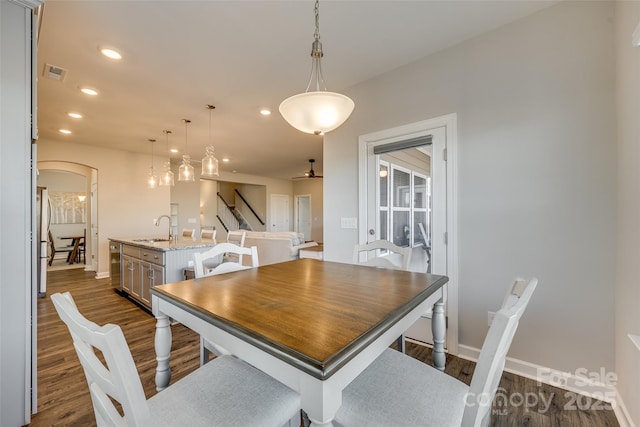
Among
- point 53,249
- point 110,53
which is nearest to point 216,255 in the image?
point 110,53

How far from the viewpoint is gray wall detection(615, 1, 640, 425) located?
1380 mm

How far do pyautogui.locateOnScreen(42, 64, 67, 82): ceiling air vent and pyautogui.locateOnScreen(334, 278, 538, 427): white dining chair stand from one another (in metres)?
3.74

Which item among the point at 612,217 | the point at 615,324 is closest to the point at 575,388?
the point at 615,324

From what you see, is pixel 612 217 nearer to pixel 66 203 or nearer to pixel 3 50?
pixel 3 50

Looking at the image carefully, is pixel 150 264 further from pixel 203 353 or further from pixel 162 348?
pixel 162 348

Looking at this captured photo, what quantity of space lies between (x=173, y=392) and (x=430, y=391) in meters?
0.99

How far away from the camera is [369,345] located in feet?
2.84

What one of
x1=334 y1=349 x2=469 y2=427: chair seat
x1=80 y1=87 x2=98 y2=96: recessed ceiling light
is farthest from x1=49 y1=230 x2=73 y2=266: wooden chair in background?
x1=334 y1=349 x2=469 y2=427: chair seat

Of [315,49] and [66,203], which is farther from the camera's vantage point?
[66,203]

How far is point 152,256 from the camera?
3.29m

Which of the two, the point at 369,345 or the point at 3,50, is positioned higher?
the point at 3,50

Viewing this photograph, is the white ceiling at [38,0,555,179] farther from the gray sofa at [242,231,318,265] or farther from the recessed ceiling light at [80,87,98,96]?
the gray sofa at [242,231,318,265]

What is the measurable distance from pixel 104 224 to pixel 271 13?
222 inches

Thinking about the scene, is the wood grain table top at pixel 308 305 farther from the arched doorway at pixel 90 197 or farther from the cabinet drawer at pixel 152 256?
the arched doorway at pixel 90 197
